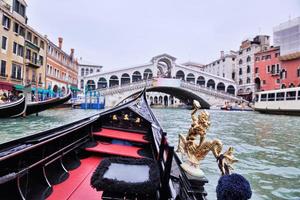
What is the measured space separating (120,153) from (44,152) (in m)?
0.59

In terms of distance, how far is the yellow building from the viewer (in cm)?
927

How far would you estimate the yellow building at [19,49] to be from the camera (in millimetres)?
9266

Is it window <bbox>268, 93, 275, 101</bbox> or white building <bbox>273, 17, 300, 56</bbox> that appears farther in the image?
white building <bbox>273, 17, 300, 56</bbox>

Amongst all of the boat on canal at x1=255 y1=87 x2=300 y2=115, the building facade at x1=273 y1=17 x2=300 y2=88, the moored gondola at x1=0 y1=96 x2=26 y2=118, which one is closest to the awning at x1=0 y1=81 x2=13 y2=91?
the moored gondola at x1=0 y1=96 x2=26 y2=118

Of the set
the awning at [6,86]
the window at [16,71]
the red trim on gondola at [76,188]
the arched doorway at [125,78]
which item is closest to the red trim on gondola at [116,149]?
the red trim on gondola at [76,188]

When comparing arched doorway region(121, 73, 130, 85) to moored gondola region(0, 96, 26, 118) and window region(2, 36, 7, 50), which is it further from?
moored gondola region(0, 96, 26, 118)

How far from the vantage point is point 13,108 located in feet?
20.3

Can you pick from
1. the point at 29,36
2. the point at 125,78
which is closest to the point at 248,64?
the point at 125,78

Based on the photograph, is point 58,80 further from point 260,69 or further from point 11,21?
point 260,69

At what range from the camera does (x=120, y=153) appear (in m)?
1.68

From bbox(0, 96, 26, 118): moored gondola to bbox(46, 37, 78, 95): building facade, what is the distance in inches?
218

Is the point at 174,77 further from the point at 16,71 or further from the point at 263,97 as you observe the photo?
the point at 16,71

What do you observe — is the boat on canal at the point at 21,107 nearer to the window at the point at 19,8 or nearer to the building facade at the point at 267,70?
the window at the point at 19,8

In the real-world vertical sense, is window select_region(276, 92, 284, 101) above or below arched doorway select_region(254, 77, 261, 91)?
below
